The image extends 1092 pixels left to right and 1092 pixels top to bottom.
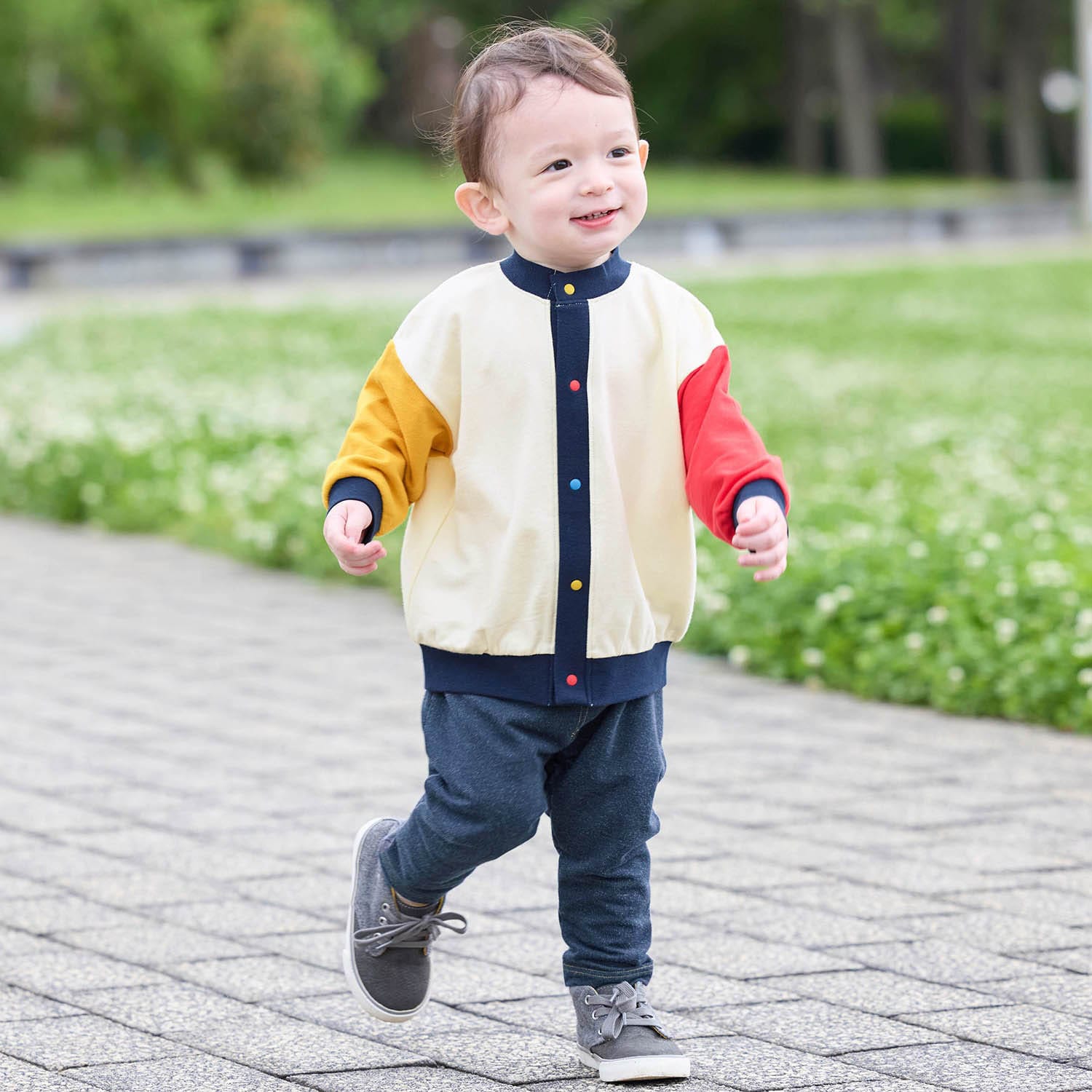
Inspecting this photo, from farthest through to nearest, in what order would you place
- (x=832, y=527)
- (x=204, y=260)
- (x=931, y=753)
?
(x=204, y=260)
(x=832, y=527)
(x=931, y=753)

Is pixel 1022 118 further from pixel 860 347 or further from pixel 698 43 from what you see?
pixel 860 347

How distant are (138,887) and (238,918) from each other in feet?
1.00

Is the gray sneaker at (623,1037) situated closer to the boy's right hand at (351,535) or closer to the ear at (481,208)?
the boy's right hand at (351,535)

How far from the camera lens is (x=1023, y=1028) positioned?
2.98 meters

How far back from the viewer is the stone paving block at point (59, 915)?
354 centimetres

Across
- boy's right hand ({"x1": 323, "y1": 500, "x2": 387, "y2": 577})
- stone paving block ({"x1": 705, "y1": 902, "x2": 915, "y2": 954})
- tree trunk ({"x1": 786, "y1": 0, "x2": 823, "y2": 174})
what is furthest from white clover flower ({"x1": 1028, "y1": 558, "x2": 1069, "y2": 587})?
tree trunk ({"x1": 786, "y1": 0, "x2": 823, "y2": 174})

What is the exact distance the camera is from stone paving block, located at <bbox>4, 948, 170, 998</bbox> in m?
3.22

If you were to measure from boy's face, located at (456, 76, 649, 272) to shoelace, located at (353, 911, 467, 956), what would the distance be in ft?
3.43

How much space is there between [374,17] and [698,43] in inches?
445

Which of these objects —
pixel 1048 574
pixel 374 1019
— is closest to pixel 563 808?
pixel 374 1019

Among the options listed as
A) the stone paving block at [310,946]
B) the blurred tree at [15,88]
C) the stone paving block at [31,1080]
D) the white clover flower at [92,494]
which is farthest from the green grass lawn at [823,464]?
the blurred tree at [15,88]

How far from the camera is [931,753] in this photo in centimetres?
480

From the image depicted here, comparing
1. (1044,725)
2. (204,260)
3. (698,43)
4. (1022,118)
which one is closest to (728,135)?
(698,43)

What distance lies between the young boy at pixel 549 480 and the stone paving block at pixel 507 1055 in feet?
0.29
